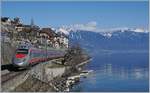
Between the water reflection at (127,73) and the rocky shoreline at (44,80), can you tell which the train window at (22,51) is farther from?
the water reflection at (127,73)

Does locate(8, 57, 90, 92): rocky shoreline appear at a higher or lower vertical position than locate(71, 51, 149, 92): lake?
higher

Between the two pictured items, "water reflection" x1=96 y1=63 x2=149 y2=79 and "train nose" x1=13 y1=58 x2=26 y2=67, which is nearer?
"train nose" x1=13 y1=58 x2=26 y2=67

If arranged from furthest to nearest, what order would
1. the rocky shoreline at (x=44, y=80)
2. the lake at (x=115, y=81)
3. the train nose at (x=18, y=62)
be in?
the lake at (x=115, y=81) < the train nose at (x=18, y=62) < the rocky shoreline at (x=44, y=80)

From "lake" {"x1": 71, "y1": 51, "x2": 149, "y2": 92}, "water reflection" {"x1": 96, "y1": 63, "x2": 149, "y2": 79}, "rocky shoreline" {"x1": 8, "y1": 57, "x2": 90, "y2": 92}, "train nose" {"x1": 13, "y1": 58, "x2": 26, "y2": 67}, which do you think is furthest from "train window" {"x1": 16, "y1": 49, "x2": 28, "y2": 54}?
"water reflection" {"x1": 96, "y1": 63, "x2": 149, "y2": 79}

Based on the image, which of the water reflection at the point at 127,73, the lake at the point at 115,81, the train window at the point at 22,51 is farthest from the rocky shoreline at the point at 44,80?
the water reflection at the point at 127,73

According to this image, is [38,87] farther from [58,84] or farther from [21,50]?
[58,84]

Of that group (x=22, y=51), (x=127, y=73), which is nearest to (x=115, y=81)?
(x=127, y=73)

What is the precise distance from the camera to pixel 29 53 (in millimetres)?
32688

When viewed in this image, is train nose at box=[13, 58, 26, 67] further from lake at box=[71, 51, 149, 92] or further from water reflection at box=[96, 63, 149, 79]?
water reflection at box=[96, 63, 149, 79]

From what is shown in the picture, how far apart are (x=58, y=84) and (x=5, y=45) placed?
751 centimetres

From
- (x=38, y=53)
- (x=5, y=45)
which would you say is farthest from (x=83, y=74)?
(x=38, y=53)

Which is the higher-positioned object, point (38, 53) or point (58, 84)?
point (38, 53)

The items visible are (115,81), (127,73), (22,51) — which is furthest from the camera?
(127,73)

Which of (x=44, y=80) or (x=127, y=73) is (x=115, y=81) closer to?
(x=127, y=73)
